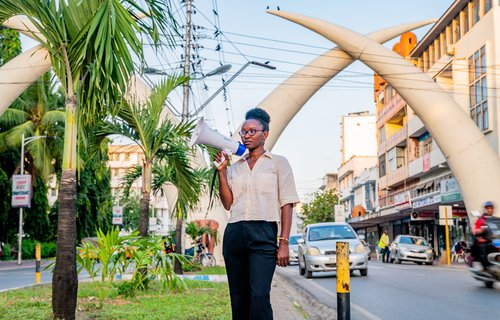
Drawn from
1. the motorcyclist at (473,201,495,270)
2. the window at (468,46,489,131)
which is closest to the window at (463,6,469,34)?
the window at (468,46,489,131)

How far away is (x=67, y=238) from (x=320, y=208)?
250 ft

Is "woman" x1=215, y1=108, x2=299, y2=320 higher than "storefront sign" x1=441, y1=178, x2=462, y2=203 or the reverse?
the reverse

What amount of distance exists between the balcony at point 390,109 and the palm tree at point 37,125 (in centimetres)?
2687

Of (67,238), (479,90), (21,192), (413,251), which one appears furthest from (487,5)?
(67,238)

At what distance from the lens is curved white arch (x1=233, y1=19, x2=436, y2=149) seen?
44094 mm

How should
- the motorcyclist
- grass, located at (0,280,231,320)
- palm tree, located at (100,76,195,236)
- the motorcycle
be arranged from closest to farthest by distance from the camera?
1. grass, located at (0,280,231,320)
2. palm tree, located at (100,76,195,236)
3. the motorcycle
4. the motorcyclist

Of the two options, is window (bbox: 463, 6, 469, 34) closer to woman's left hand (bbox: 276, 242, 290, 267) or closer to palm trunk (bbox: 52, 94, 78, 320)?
palm trunk (bbox: 52, 94, 78, 320)

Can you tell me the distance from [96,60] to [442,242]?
42.1 m

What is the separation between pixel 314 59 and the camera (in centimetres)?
4475

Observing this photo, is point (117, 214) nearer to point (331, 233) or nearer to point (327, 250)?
point (331, 233)

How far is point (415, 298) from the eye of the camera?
482 inches

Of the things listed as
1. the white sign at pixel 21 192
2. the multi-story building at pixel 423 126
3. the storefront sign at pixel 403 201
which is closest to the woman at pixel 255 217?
the multi-story building at pixel 423 126


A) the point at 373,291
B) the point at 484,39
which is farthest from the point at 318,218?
the point at 373,291

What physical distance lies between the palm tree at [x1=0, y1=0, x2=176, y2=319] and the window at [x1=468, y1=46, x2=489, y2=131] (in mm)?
31813
